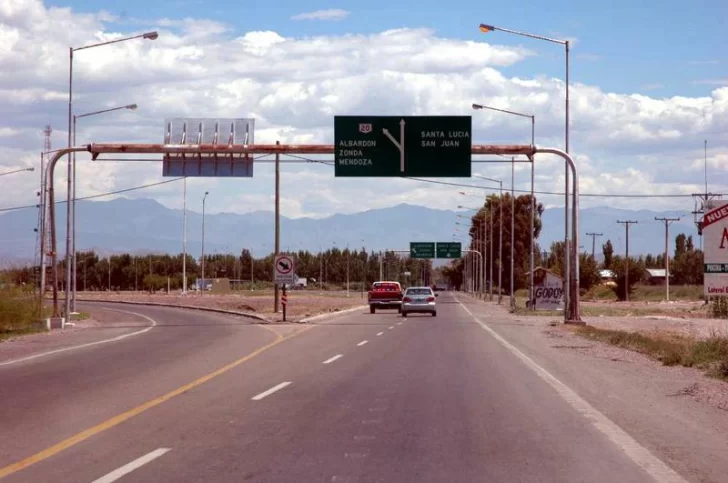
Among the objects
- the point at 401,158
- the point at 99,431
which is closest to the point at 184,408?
the point at 99,431

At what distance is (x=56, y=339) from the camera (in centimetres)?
3189

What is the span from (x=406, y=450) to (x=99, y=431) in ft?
12.5

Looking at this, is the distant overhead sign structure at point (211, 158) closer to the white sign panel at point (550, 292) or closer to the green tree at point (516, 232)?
the white sign panel at point (550, 292)

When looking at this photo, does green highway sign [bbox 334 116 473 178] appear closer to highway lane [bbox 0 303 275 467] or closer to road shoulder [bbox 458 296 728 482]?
highway lane [bbox 0 303 275 467]

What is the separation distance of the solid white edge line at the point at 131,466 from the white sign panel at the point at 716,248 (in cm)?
1451

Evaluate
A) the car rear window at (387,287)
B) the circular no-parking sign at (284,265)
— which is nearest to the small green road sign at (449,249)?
the car rear window at (387,287)

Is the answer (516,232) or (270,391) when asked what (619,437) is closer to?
(270,391)

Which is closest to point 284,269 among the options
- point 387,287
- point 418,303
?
point 418,303

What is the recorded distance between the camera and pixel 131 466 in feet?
32.3

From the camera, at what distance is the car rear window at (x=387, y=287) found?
61.2 metres

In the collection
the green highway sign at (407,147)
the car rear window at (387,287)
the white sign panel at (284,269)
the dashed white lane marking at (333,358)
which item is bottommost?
the dashed white lane marking at (333,358)

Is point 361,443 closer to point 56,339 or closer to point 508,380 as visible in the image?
point 508,380

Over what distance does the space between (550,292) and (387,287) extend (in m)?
9.96

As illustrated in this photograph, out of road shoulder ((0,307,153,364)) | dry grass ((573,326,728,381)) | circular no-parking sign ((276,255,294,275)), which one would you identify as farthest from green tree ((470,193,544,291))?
dry grass ((573,326,728,381))
